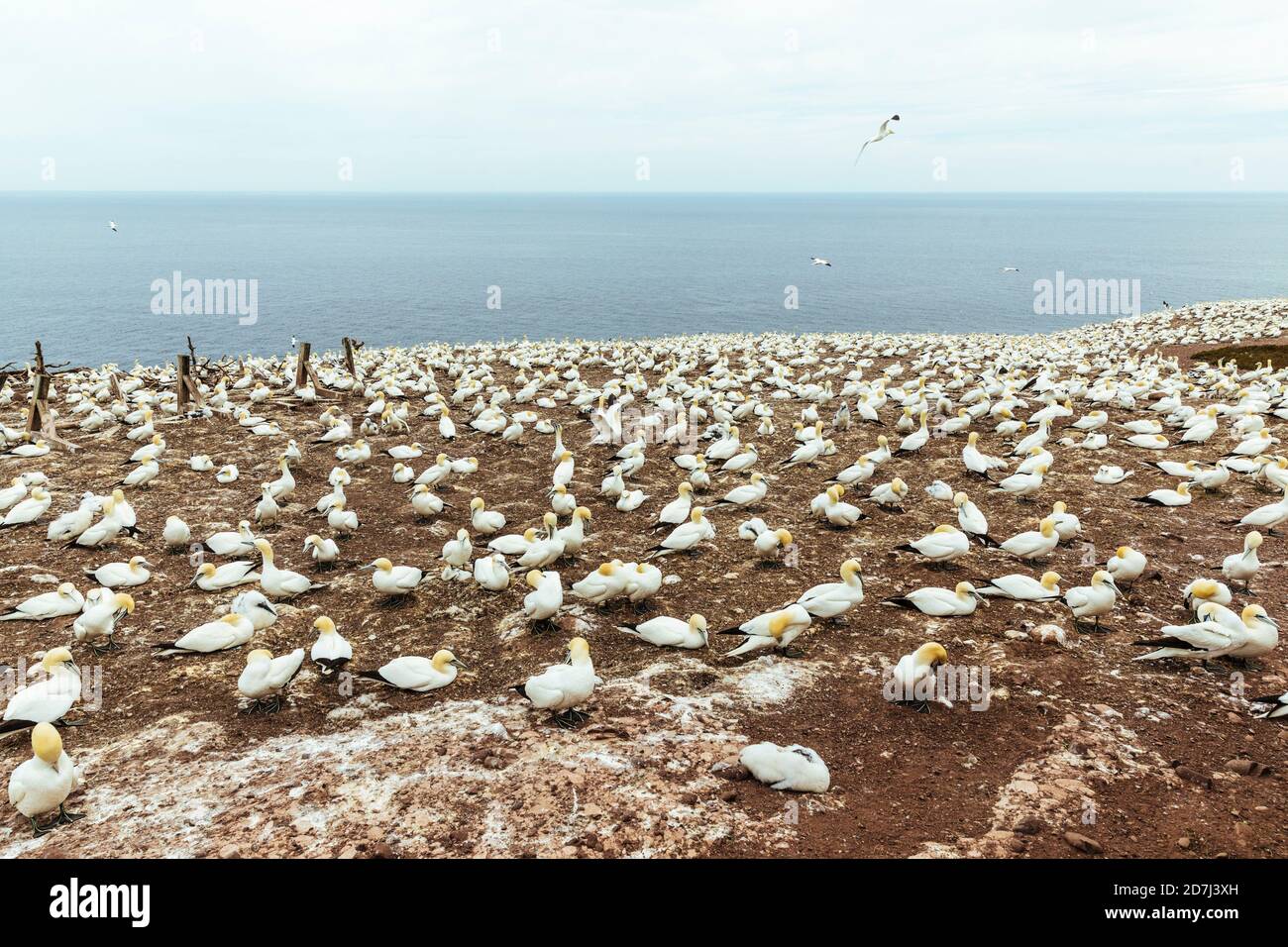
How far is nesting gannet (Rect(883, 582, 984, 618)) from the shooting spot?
861cm

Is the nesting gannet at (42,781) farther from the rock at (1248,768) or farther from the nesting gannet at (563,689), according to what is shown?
the rock at (1248,768)

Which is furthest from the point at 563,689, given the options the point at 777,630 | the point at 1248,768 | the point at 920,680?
the point at 1248,768

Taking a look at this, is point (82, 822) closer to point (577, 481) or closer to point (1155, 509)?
point (577, 481)

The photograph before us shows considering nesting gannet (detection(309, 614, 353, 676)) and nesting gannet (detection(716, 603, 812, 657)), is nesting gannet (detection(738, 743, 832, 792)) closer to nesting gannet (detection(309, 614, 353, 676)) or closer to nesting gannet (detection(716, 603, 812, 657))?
nesting gannet (detection(716, 603, 812, 657))

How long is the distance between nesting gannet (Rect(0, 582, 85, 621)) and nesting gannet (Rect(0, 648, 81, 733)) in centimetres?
249

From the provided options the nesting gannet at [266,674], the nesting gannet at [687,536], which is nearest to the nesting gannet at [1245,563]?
the nesting gannet at [687,536]

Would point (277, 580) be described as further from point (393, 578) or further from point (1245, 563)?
point (1245, 563)

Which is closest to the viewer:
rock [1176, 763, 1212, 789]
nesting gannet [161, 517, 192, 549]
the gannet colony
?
the gannet colony

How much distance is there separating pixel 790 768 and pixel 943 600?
12.8 feet

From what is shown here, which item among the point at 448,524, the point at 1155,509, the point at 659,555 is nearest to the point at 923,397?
the point at 1155,509

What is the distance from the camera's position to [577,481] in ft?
48.7

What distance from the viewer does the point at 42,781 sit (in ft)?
17.4

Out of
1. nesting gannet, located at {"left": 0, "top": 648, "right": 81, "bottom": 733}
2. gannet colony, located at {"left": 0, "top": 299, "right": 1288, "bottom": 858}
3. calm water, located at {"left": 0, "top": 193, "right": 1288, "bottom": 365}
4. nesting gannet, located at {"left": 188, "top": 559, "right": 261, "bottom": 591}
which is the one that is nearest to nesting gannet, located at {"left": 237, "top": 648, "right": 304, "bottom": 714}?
gannet colony, located at {"left": 0, "top": 299, "right": 1288, "bottom": 858}

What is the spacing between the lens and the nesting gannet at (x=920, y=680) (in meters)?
6.93
